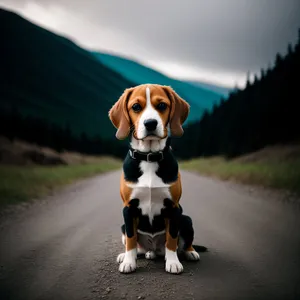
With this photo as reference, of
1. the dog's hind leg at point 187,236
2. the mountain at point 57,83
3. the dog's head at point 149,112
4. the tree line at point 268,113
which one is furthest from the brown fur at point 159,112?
the mountain at point 57,83

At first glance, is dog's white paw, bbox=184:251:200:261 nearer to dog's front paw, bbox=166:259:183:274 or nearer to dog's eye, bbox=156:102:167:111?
dog's front paw, bbox=166:259:183:274

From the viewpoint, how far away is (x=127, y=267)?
2.66 metres

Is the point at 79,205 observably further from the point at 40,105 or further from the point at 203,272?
the point at 40,105

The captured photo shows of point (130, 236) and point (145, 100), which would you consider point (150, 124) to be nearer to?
point (145, 100)

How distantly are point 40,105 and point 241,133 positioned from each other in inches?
3334

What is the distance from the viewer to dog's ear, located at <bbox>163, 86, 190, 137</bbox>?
8.84 feet

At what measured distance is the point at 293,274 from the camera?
263 cm

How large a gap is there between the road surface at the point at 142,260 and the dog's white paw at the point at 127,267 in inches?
2.0

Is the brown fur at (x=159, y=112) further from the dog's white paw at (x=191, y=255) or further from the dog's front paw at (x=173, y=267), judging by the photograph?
the dog's white paw at (x=191, y=255)

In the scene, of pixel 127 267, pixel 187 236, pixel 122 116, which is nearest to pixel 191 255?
pixel 187 236

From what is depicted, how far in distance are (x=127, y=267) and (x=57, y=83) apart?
142606 millimetres

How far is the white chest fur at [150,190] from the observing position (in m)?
2.60

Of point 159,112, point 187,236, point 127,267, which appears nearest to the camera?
point 159,112

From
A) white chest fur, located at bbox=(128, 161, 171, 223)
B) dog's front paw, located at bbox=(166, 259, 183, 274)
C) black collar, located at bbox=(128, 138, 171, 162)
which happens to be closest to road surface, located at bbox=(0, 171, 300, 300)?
dog's front paw, located at bbox=(166, 259, 183, 274)
